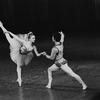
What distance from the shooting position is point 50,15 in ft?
81.1

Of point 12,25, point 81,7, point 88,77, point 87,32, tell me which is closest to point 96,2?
point 81,7

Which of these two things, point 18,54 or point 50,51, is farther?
point 50,51

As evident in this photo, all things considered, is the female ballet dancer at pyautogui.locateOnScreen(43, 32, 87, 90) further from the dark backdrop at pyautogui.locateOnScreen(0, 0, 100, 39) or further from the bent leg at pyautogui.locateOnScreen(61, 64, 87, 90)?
the dark backdrop at pyautogui.locateOnScreen(0, 0, 100, 39)

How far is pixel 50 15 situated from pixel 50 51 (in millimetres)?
9993

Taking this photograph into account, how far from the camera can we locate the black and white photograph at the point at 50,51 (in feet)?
27.7

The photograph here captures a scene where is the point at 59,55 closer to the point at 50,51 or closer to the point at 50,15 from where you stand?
the point at 50,51

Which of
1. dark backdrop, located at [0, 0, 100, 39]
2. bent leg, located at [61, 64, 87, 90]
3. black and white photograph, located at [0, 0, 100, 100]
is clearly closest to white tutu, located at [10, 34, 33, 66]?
black and white photograph, located at [0, 0, 100, 100]

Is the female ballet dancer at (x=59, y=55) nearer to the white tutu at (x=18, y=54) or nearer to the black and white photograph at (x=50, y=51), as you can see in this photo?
the black and white photograph at (x=50, y=51)

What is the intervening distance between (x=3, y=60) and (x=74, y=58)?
2.68m

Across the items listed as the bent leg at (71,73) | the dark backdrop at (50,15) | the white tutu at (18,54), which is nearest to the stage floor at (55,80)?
the bent leg at (71,73)

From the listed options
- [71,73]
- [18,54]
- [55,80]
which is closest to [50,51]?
[55,80]

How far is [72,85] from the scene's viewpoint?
9.08 metres

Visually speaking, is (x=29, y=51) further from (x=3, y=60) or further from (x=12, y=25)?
(x=12, y=25)

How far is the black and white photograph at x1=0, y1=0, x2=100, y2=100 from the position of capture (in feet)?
27.7
